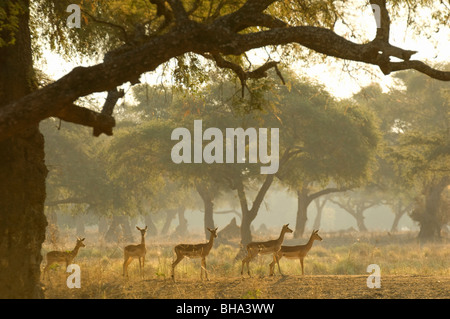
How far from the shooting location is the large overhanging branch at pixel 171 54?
22.4 ft

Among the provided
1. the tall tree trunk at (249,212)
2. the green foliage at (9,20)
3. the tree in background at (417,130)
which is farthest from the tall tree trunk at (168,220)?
the green foliage at (9,20)

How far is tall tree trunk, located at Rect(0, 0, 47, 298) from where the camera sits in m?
7.88

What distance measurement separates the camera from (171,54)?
7.65 m

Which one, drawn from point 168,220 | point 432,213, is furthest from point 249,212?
point 168,220

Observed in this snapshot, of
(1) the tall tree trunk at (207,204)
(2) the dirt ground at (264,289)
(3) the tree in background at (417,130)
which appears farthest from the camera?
(1) the tall tree trunk at (207,204)

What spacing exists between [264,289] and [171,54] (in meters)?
5.01

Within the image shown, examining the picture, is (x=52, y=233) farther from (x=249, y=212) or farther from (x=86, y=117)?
(x=249, y=212)

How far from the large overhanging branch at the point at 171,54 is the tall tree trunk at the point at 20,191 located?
50.0 inches

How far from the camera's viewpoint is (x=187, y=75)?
37.5 feet

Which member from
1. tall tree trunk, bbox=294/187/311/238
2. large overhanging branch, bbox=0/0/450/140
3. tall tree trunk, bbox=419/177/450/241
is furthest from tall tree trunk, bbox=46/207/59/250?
tall tree trunk, bbox=419/177/450/241

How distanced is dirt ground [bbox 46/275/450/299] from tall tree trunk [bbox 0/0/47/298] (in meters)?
1.15

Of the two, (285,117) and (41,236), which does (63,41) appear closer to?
(41,236)

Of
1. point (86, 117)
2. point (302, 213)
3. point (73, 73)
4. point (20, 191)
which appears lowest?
point (302, 213)

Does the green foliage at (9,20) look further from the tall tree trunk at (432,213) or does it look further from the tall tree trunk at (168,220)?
the tall tree trunk at (168,220)
